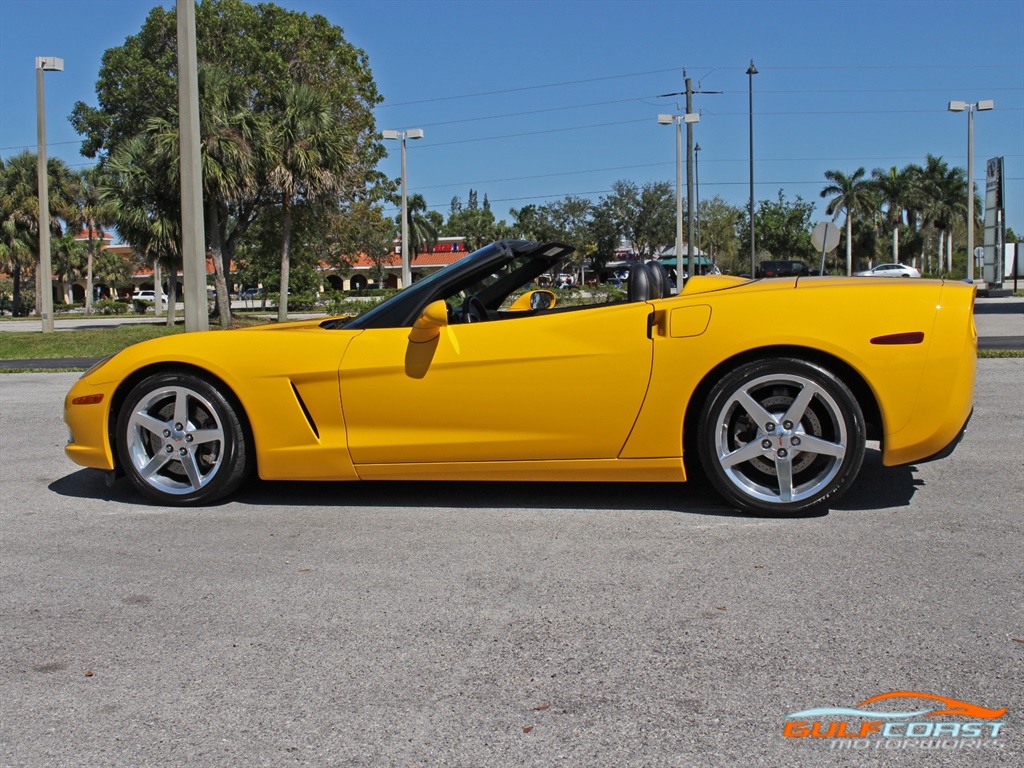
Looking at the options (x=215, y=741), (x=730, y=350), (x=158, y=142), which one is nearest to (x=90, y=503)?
(x=215, y=741)

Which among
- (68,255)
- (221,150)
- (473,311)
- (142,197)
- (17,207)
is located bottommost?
(473,311)

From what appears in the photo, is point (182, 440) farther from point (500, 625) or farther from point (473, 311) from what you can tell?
point (500, 625)

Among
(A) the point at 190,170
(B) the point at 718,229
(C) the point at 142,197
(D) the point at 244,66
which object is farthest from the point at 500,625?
(B) the point at 718,229

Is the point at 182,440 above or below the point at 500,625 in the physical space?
above

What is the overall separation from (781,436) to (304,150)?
26599mm

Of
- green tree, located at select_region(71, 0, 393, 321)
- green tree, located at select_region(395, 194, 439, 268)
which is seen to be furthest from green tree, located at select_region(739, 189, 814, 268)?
green tree, located at select_region(71, 0, 393, 321)

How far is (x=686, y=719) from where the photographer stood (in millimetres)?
2432

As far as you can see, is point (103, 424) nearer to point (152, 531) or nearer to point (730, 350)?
point (152, 531)

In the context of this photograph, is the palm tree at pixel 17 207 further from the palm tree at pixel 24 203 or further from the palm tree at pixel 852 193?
the palm tree at pixel 852 193

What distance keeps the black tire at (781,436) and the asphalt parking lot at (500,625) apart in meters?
0.14

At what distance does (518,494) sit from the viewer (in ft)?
16.2

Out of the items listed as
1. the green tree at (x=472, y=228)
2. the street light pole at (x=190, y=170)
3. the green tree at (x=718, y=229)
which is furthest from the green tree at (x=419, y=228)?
the street light pole at (x=190, y=170)

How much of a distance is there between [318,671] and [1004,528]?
2.94m

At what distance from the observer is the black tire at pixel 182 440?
4.68 m
